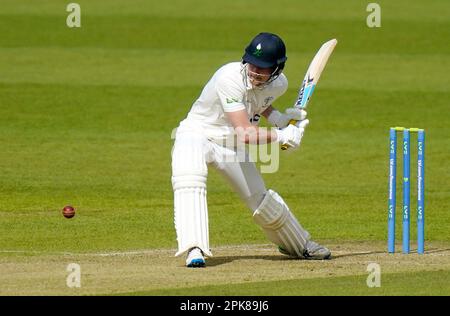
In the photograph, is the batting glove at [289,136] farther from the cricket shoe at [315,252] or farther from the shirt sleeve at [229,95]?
the cricket shoe at [315,252]

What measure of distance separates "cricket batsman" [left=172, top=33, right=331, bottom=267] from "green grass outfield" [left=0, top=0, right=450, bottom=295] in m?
0.58

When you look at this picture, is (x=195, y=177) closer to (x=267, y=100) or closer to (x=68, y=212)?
(x=267, y=100)

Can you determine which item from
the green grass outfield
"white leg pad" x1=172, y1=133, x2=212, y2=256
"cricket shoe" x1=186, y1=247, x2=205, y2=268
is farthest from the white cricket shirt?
the green grass outfield

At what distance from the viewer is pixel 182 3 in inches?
1064

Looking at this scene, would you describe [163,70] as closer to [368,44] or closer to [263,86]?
[368,44]

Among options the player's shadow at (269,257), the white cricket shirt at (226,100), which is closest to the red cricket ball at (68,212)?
the player's shadow at (269,257)

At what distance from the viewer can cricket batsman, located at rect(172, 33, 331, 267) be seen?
8648 mm

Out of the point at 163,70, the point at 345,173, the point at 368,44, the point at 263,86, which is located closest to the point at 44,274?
the point at 263,86

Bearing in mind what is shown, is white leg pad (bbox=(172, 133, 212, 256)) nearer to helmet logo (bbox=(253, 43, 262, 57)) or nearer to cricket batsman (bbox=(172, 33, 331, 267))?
cricket batsman (bbox=(172, 33, 331, 267))

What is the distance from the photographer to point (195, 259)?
28.0 feet

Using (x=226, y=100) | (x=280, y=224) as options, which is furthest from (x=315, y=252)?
(x=226, y=100)

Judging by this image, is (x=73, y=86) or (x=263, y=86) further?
(x=73, y=86)

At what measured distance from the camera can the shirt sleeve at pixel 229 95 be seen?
8.66 meters
